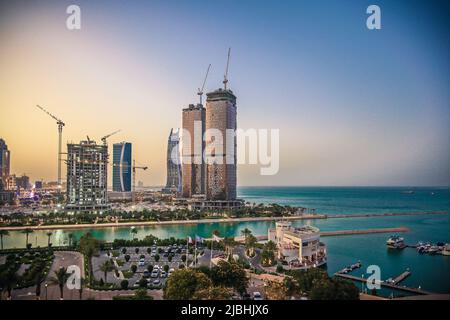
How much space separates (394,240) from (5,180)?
29053 millimetres

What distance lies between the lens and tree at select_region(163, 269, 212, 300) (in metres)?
4.21

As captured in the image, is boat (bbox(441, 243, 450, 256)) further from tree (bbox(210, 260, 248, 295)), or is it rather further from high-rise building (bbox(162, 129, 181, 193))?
high-rise building (bbox(162, 129, 181, 193))

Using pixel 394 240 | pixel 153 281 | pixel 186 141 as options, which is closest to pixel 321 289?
pixel 153 281

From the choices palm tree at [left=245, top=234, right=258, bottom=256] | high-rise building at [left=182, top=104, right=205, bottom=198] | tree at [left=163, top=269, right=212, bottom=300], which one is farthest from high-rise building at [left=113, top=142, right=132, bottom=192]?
tree at [left=163, top=269, right=212, bottom=300]

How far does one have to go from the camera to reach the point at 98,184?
2130 cm

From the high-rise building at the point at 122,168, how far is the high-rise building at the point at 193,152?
57.2 feet

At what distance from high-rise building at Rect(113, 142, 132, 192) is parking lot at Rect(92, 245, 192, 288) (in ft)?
123

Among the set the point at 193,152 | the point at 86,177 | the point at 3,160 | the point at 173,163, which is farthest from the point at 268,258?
the point at 173,163

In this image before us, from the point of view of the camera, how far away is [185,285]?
14.0 feet

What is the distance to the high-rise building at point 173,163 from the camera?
41.8 m

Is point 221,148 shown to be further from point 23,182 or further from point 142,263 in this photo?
point 23,182

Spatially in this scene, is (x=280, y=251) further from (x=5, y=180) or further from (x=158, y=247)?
(x=5, y=180)
